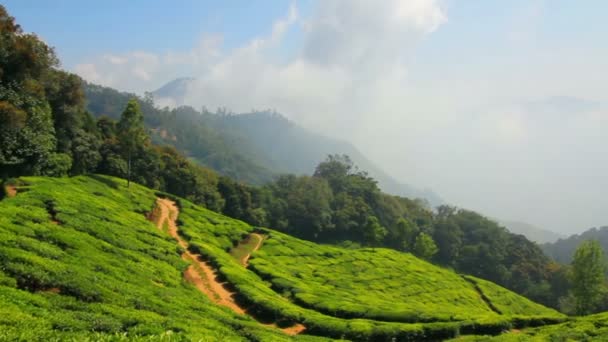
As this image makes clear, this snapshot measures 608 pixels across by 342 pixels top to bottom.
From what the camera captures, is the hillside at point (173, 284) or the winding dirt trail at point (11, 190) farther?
the winding dirt trail at point (11, 190)

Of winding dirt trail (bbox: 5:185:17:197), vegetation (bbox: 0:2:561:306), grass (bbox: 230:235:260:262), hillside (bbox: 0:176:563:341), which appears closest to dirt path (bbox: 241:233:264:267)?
grass (bbox: 230:235:260:262)

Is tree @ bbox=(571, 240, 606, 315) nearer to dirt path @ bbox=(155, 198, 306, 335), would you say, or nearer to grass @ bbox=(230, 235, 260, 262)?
grass @ bbox=(230, 235, 260, 262)

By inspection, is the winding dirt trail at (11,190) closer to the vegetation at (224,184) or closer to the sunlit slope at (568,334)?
the vegetation at (224,184)

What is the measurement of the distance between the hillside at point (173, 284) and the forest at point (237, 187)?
6.80m

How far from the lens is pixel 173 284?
25.3 metres

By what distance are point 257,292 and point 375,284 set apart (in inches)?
741

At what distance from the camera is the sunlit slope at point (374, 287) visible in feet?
105

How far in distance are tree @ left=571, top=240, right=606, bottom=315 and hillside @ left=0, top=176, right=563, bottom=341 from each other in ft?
24.1

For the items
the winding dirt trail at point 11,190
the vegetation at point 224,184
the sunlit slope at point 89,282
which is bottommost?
the sunlit slope at point 89,282

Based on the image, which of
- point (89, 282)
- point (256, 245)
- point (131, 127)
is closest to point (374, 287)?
point (256, 245)

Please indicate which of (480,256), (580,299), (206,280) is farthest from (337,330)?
(480,256)

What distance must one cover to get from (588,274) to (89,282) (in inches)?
2417

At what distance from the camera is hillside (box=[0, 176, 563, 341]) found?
15.7 metres

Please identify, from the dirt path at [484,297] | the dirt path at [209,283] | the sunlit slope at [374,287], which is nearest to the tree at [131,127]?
the dirt path at [209,283]
